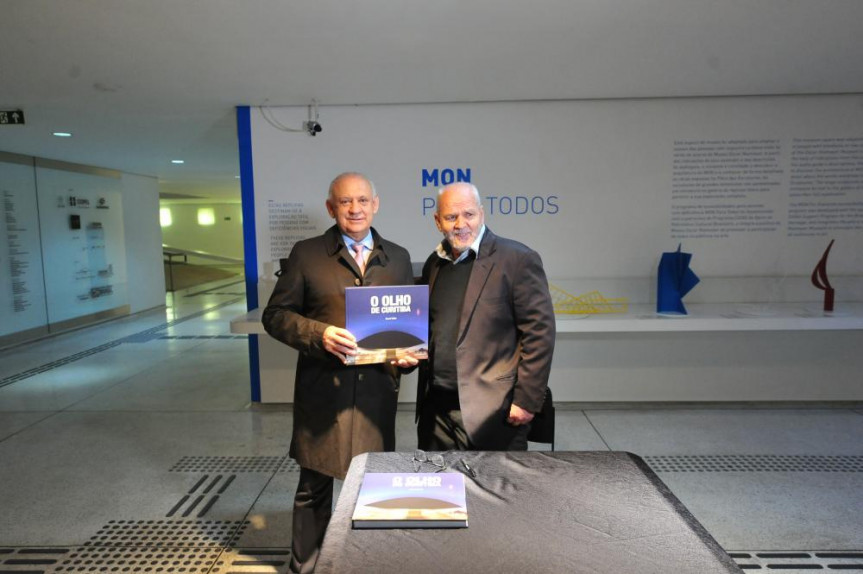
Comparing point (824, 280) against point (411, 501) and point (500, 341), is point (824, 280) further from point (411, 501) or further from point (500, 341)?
point (411, 501)

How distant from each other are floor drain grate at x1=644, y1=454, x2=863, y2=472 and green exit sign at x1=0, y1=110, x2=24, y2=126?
5602 millimetres

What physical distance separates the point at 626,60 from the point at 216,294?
427 inches

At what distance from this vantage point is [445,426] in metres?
2.07

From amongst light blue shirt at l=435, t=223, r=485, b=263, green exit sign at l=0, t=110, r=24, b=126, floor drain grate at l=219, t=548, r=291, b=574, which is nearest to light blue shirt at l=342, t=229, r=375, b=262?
light blue shirt at l=435, t=223, r=485, b=263

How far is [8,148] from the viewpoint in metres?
6.37

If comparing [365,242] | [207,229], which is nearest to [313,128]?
[365,242]

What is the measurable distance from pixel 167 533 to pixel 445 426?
1690 millimetres

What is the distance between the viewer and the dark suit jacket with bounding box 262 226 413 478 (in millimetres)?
2006

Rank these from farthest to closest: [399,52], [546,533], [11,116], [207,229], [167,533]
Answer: [207,229] → [11,116] → [399,52] → [167,533] → [546,533]

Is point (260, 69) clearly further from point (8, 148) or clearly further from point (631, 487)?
point (8, 148)

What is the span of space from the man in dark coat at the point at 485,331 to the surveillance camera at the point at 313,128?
8.60ft

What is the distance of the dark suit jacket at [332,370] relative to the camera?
201 cm

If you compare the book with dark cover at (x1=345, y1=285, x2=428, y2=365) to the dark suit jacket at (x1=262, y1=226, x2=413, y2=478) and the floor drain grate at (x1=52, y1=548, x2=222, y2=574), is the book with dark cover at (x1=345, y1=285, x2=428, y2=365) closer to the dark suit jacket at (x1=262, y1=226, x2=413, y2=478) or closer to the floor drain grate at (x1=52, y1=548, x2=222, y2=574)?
the dark suit jacket at (x1=262, y1=226, x2=413, y2=478)

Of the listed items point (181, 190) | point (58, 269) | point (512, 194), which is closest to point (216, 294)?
point (181, 190)
